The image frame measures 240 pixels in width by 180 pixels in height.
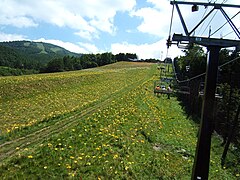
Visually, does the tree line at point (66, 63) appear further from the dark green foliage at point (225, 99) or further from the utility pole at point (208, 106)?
the utility pole at point (208, 106)

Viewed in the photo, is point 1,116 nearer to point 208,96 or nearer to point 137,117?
point 137,117

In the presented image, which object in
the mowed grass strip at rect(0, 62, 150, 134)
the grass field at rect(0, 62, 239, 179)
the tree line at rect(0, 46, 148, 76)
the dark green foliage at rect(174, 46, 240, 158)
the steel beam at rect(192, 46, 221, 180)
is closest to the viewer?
the steel beam at rect(192, 46, 221, 180)

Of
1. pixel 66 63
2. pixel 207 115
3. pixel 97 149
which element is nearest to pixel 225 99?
pixel 97 149

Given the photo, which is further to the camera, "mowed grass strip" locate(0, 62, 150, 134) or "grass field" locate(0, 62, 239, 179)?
"mowed grass strip" locate(0, 62, 150, 134)

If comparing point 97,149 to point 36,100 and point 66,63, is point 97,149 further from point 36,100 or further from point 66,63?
point 66,63

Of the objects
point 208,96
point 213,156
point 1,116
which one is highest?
point 208,96

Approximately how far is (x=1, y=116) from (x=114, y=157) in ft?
35.6

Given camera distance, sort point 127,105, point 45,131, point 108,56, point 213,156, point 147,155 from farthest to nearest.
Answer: point 108,56
point 127,105
point 213,156
point 45,131
point 147,155

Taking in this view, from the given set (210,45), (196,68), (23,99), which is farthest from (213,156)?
(196,68)

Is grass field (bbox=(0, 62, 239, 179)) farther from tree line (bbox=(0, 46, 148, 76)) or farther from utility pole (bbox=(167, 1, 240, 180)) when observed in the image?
tree line (bbox=(0, 46, 148, 76))

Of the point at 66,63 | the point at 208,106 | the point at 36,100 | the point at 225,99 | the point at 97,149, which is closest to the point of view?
the point at 208,106

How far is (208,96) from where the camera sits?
739cm

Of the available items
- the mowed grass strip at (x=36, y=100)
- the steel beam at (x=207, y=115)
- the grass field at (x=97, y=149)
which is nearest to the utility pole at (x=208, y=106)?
the steel beam at (x=207, y=115)

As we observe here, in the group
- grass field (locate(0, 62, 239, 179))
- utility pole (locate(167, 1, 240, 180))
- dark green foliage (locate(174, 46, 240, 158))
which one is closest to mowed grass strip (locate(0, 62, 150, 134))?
grass field (locate(0, 62, 239, 179))
